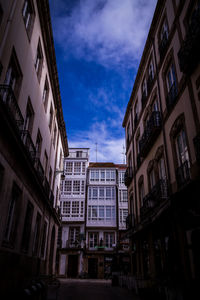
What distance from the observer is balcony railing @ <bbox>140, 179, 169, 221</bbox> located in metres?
11.7

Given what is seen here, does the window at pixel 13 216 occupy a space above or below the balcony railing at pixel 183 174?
below

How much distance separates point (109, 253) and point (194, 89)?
31.2m

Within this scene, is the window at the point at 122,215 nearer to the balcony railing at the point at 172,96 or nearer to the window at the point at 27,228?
the window at the point at 27,228

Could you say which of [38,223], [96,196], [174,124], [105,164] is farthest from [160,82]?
[105,164]

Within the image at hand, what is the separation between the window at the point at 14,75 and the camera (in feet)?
31.0

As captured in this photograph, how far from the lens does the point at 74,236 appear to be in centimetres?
3662

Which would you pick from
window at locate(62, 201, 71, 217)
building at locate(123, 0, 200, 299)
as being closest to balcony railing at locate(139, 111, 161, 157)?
building at locate(123, 0, 200, 299)

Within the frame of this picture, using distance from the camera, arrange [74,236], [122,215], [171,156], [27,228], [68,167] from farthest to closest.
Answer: [68,167] < [122,215] < [74,236] < [27,228] < [171,156]

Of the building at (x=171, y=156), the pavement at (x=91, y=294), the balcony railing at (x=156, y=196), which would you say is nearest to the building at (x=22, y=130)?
the pavement at (x=91, y=294)

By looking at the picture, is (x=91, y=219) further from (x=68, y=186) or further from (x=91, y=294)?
(x=91, y=294)

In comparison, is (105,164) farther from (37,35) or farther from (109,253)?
(37,35)

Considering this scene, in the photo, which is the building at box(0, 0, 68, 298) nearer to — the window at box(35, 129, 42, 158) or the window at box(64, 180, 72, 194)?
the window at box(35, 129, 42, 158)

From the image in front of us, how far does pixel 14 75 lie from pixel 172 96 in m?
7.42

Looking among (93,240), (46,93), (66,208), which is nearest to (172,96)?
(46,93)
